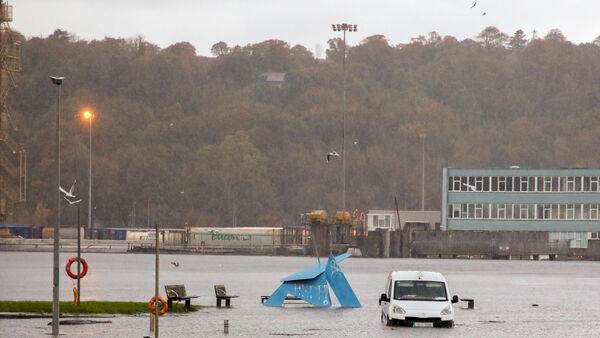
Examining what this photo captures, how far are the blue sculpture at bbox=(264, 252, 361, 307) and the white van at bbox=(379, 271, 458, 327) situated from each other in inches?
415

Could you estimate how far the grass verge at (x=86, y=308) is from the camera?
55.8 m

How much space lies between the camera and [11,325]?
4884cm

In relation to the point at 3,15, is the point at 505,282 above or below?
below

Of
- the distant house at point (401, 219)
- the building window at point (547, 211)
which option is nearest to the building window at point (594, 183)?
the building window at point (547, 211)

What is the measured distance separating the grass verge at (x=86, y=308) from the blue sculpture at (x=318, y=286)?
566 centimetres

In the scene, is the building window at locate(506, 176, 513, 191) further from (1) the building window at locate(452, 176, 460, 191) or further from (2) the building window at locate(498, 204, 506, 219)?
(1) the building window at locate(452, 176, 460, 191)

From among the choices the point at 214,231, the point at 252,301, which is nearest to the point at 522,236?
the point at 214,231

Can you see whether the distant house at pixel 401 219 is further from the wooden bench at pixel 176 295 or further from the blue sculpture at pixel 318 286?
the wooden bench at pixel 176 295

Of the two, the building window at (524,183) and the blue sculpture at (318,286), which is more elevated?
the building window at (524,183)

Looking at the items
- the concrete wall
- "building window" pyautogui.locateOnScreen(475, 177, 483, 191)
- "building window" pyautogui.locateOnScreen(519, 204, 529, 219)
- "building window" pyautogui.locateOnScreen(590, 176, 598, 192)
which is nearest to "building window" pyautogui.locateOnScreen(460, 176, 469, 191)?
"building window" pyautogui.locateOnScreen(475, 177, 483, 191)

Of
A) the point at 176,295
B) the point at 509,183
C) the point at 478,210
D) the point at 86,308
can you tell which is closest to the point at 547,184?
the point at 509,183

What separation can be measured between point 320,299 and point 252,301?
6698 mm

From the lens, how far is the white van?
50750mm

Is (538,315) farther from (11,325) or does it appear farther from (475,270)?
(475,270)
